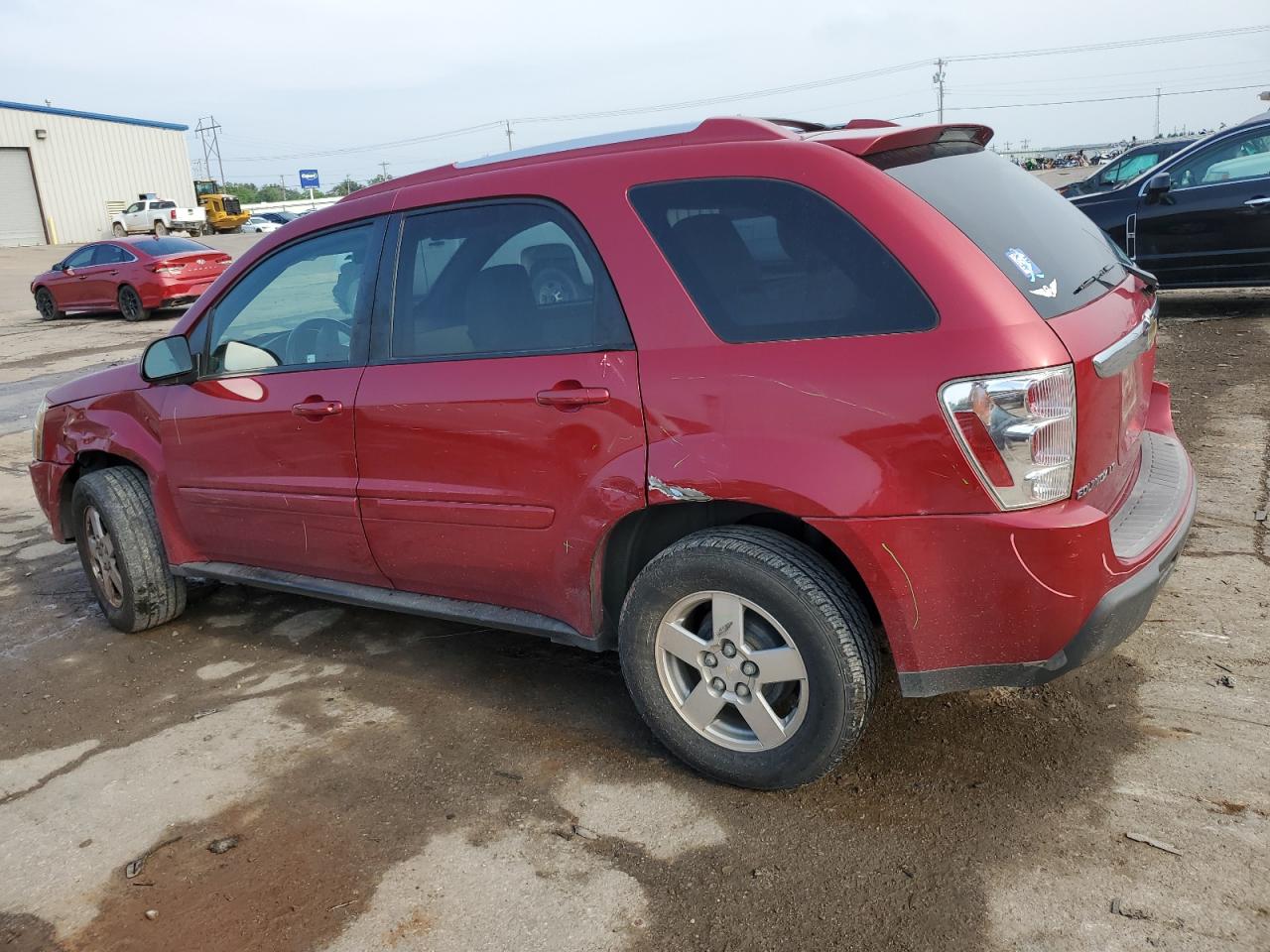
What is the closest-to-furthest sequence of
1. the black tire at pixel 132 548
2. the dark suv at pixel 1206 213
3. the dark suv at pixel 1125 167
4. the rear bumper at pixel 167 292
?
the black tire at pixel 132 548, the dark suv at pixel 1206 213, the dark suv at pixel 1125 167, the rear bumper at pixel 167 292

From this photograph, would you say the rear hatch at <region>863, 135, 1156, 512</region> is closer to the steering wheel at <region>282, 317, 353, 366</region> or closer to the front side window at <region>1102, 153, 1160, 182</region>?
the steering wheel at <region>282, 317, 353, 366</region>

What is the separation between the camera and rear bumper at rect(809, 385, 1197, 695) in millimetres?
2439

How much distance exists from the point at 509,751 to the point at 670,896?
904 mm

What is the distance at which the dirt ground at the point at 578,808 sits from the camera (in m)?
2.45

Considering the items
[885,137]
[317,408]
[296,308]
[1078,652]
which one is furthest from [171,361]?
[1078,652]

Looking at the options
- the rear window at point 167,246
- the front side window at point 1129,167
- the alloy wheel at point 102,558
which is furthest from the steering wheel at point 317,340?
the front side window at point 1129,167

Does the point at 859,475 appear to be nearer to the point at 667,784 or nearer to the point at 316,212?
the point at 667,784

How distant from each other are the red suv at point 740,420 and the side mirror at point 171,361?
0.43 metres

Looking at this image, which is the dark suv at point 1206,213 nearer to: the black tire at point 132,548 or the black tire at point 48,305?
the black tire at point 132,548

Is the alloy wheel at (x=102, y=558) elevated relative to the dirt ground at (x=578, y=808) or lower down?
elevated

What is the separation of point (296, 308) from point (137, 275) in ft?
49.4

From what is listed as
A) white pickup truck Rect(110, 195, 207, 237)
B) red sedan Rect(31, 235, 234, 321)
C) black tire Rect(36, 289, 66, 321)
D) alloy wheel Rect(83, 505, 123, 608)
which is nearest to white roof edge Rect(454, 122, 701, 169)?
alloy wheel Rect(83, 505, 123, 608)

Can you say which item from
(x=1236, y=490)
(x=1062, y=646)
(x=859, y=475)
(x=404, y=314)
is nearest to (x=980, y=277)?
(x=859, y=475)

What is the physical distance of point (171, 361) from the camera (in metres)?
4.14
